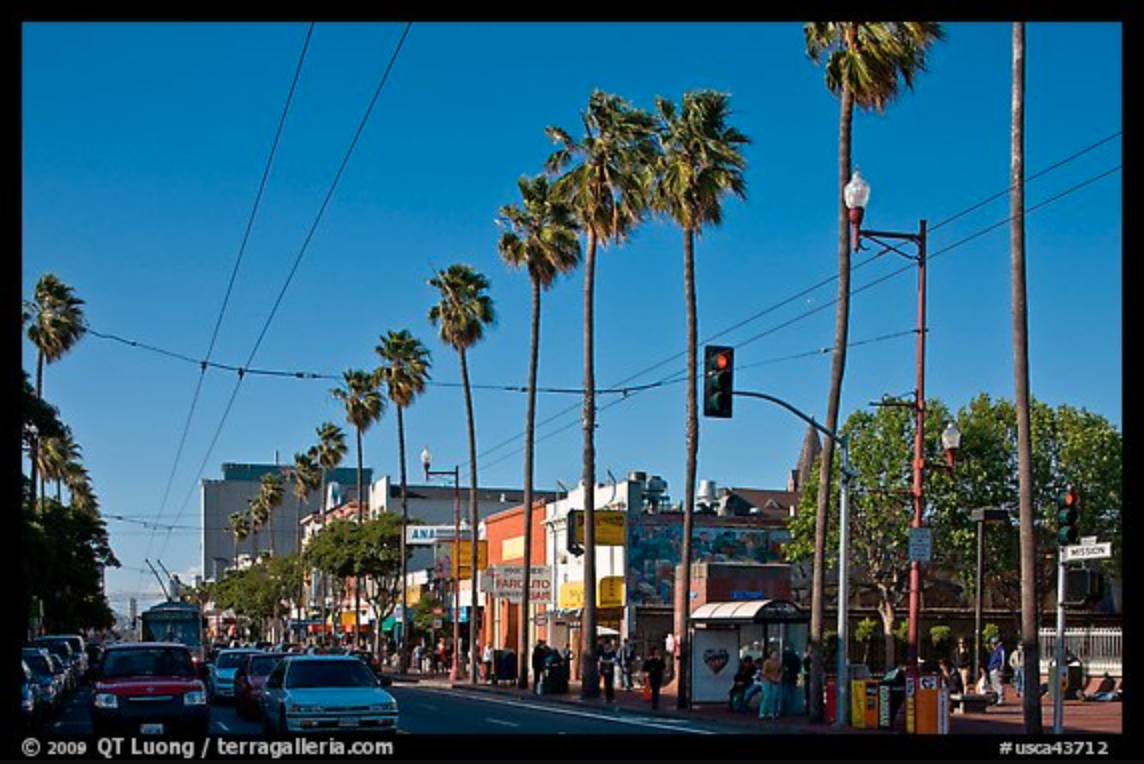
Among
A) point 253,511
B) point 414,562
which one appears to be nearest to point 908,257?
point 414,562

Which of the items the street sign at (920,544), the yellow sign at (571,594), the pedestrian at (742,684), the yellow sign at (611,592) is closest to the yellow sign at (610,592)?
the yellow sign at (611,592)

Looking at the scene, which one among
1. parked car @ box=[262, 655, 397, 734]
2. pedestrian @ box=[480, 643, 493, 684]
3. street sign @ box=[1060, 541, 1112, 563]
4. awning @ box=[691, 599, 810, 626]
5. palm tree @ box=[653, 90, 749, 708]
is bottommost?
pedestrian @ box=[480, 643, 493, 684]

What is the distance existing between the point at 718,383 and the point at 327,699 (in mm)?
A: 8611

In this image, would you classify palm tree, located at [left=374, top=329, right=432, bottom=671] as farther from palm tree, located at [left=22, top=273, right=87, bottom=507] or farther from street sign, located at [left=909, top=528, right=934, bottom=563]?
street sign, located at [left=909, top=528, right=934, bottom=563]

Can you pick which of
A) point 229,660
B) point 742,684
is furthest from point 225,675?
point 742,684

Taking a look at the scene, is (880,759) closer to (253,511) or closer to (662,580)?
(662,580)

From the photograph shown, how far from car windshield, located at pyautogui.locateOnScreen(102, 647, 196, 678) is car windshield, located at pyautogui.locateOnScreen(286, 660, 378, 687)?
198 centimetres

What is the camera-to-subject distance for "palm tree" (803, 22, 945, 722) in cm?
3359

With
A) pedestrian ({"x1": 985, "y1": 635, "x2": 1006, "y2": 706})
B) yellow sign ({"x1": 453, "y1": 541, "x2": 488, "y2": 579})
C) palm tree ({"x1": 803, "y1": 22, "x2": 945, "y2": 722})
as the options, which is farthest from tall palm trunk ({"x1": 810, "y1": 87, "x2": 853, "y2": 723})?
yellow sign ({"x1": 453, "y1": 541, "x2": 488, "y2": 579})

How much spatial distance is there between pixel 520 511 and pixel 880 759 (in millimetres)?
58970

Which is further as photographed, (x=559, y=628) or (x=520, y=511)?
(x=520, y=511)

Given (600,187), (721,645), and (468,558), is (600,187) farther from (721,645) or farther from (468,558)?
(468,558)

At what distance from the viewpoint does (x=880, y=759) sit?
1494 cm

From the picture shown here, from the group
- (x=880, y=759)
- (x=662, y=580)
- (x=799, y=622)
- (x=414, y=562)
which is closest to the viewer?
(x=880, y=759)
